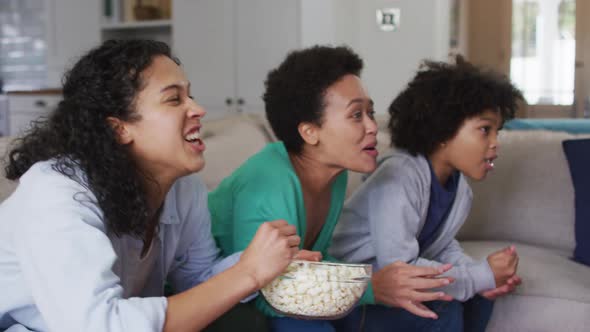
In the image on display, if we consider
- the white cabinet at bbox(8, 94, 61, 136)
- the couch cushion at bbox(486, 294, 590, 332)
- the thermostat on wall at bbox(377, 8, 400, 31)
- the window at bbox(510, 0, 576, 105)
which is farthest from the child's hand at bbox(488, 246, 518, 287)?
the window at bbox(510, 0, 576, 105)

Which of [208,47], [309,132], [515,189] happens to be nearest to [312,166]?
[309,132]

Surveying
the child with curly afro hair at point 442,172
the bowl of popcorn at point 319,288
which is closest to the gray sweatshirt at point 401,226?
the child with curly afro hair at point 442,172

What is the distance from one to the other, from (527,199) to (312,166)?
0.95 m

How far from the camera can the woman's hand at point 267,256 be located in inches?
39.4

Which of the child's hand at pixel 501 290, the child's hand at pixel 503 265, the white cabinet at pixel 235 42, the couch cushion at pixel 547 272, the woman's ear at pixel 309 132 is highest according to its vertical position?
the white cabinet at pixel 235 42

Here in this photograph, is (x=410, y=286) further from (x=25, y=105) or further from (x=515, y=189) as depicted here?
(x=25, y=105)

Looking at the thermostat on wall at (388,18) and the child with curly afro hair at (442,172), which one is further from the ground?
the thermostat on wall at (388,18)

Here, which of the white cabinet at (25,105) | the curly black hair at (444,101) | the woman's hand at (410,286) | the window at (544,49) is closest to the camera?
the woman's hand at (410,286)

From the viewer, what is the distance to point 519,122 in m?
2.48

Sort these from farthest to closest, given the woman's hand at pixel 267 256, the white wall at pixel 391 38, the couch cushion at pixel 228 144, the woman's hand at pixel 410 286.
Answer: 1. the white wall at pixel 391 38
2. the couch cushion at pixel 228 144
3. the woman's hand at pixel 410 286
4. the woman's hand at pixel 267 256

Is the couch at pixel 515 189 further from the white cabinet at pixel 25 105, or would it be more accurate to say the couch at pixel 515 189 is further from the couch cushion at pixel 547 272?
the white cabinet at pixel 25 105

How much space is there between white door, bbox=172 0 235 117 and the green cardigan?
3.19m

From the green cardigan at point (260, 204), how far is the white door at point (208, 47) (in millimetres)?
3191

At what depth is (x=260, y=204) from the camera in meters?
1.35
